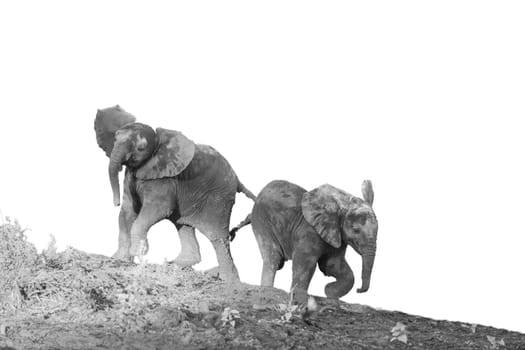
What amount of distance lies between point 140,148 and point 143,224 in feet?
3.17

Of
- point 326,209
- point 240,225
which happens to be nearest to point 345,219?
point 326,209

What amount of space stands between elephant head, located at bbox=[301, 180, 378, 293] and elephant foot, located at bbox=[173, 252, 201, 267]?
208 centimetres

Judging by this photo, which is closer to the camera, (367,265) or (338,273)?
(367,265)

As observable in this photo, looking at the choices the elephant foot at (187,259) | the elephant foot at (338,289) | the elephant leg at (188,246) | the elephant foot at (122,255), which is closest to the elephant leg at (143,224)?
the elephant foot at (122,255)

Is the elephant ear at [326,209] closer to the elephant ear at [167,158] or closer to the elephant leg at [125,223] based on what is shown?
the elephant ear at [167,158]

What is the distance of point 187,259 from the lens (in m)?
14.5

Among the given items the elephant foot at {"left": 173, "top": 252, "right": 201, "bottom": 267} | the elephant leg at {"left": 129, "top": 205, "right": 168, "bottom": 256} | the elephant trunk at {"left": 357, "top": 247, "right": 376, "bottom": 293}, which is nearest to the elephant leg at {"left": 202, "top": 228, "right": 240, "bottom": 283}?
the elephant foot at {"left": 173, "top": 252, "right": 201, "bottom": 267}

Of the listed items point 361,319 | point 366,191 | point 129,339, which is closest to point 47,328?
point 129,339

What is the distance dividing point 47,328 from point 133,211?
4.02 metres

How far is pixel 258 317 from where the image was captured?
10961mm

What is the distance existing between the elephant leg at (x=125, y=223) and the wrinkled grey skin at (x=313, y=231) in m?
1.61

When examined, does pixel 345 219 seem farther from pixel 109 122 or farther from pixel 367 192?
pixel 109 122

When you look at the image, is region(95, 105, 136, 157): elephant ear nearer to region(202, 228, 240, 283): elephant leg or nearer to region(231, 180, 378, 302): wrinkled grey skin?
region(202, 228, 240, 283): elephant leg

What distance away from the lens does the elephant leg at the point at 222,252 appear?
14.2 meters
